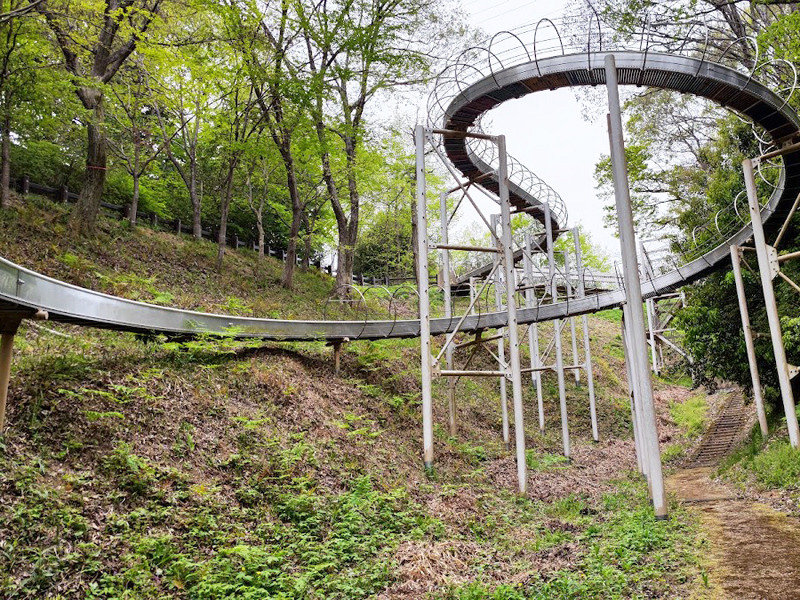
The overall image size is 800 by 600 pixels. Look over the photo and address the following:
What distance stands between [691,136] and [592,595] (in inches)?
798

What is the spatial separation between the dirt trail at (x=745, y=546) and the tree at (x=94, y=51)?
14.5 m

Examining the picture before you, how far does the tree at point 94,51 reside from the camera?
42.4 feet

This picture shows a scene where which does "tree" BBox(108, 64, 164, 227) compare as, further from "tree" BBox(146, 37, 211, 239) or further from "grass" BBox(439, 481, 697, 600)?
"grass" BBox(439, 481, 697, 600)

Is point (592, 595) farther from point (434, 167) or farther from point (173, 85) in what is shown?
point (434, 167)

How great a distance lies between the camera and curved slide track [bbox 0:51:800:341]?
6727 millimetres

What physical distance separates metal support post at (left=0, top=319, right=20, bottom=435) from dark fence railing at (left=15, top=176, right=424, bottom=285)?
13853 millimetres

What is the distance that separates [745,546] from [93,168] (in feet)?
52.9

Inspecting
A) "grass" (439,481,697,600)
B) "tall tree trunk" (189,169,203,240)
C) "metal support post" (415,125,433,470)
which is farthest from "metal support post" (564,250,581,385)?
"tall tree trunk" (189,169,203,240)

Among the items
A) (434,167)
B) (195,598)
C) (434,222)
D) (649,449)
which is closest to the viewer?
(195,598)

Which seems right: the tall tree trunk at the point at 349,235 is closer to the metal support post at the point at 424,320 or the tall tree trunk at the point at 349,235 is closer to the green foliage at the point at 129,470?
the metal support post at the point at 424,320

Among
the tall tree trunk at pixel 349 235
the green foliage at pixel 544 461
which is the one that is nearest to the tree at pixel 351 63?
the tall tree trunk at pixel 349 235

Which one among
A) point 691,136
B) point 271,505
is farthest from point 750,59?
point 271,505

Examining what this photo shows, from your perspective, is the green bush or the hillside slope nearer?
the hillside slope

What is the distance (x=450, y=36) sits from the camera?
63.7ft
